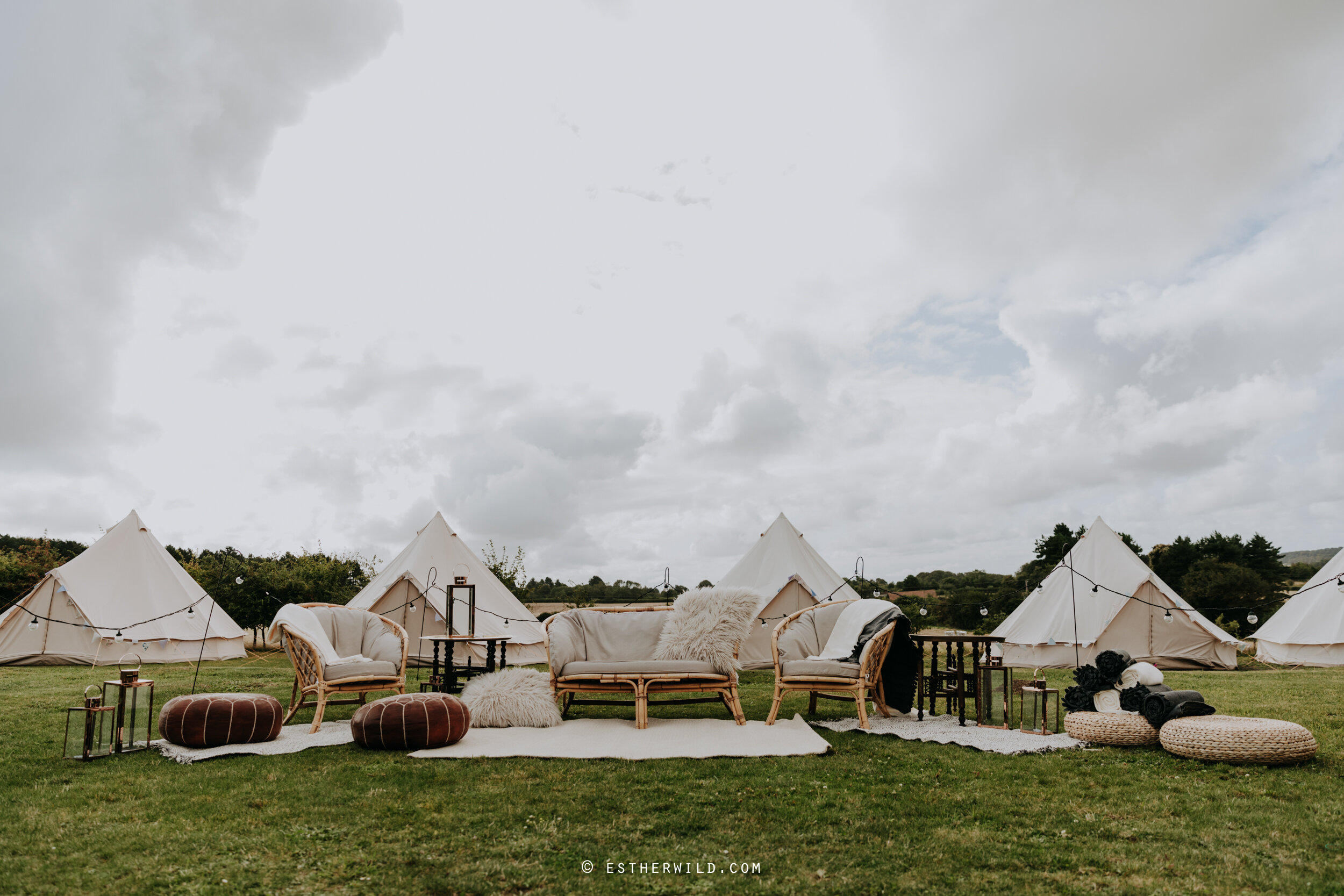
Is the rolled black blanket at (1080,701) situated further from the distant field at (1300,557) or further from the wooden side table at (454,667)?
the distant field at (1300,557)

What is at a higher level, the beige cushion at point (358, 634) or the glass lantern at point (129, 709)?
the beige cushion at point (358, 634)

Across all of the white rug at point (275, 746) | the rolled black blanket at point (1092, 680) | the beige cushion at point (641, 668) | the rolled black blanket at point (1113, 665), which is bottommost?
the white rug at point (275, 746)

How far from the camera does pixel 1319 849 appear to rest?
108 inches

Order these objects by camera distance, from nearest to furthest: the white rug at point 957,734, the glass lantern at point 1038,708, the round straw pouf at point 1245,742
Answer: the round straw pouf at point 1245,742 → the white rug at point 957,734 → the glass lantern at point 1038,708

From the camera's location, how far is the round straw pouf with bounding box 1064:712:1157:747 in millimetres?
4621

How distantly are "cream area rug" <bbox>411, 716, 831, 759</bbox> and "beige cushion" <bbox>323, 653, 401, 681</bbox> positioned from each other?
3.08 ft

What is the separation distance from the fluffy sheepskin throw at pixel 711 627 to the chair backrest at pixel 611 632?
0.17 meters

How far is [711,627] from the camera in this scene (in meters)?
5.98

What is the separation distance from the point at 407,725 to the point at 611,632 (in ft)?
7.05

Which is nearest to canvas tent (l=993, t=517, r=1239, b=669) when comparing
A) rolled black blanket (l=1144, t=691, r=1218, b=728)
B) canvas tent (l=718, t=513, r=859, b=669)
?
canvas tent (l=718, t=513, r=859, b=669)

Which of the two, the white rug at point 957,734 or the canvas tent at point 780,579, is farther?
the canvas tent at point 780,579

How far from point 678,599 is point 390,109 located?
522cm

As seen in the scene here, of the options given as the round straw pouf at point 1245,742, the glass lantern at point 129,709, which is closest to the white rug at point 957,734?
the round straw pouf at point 1245,742

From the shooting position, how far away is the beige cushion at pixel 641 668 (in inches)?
222
